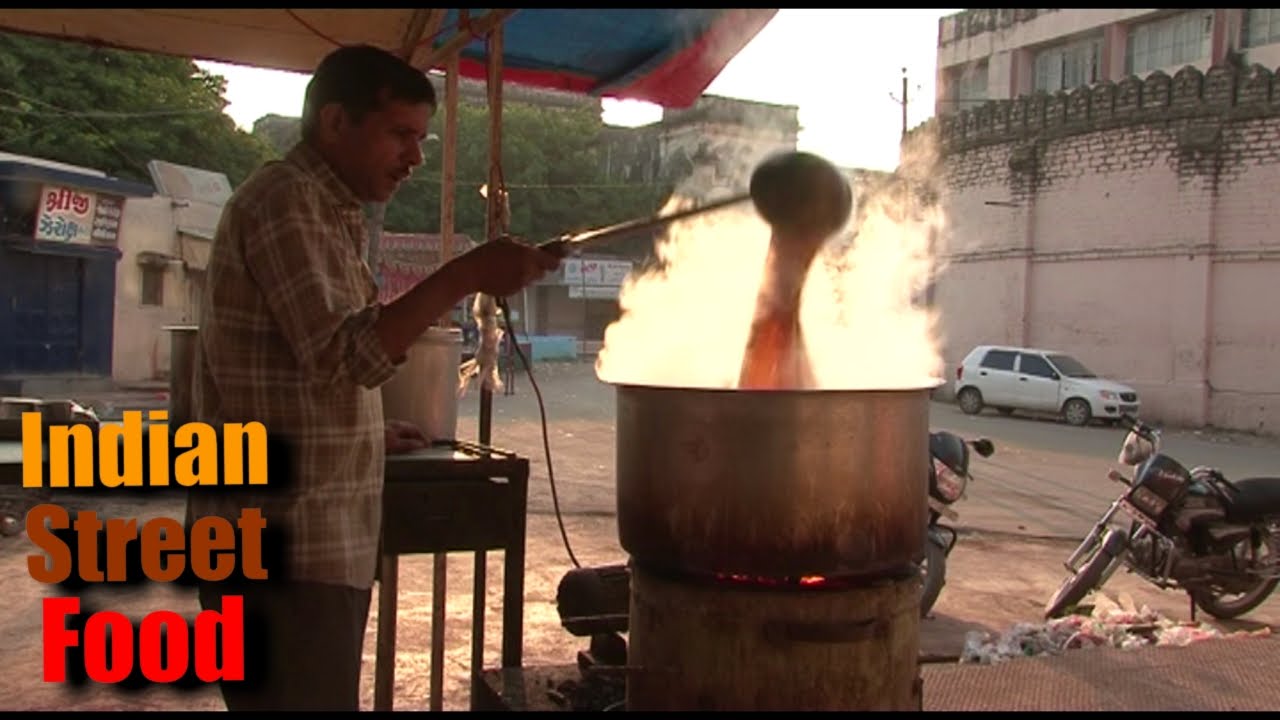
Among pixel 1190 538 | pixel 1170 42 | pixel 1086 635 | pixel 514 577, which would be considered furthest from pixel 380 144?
pixel 1170 42

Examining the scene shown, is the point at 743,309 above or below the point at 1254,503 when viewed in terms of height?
above

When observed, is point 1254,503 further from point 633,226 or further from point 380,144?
point 380,144

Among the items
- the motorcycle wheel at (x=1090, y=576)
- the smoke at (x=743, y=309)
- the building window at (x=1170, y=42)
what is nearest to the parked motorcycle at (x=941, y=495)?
the motorcycle wheel at (x=1090, y=576)

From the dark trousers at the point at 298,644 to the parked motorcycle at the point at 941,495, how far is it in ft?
13.4

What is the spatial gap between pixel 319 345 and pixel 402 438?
3.93ft

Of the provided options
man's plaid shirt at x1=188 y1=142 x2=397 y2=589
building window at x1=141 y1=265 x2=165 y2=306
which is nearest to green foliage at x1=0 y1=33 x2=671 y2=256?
building window at x1=141 y1=265 x2=165 y2=306

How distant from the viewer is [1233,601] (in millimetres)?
5938

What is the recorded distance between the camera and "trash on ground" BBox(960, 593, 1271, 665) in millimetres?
5000

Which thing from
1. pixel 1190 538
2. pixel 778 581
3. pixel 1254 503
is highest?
pixel 778 581

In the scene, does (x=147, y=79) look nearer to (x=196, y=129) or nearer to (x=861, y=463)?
(x=196, y=129)

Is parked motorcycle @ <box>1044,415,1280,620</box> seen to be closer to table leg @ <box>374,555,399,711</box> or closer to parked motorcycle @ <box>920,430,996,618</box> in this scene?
parked motorcycle @ <box>920,430,996,618</box>

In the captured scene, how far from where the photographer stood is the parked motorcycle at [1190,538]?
18.7 feet

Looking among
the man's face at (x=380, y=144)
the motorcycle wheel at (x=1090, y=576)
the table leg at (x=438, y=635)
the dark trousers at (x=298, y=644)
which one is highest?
the man's face at (x=380, y=144)

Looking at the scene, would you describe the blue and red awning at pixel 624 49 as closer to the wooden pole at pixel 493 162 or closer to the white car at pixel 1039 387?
the wooden pole at pixel 493 162
